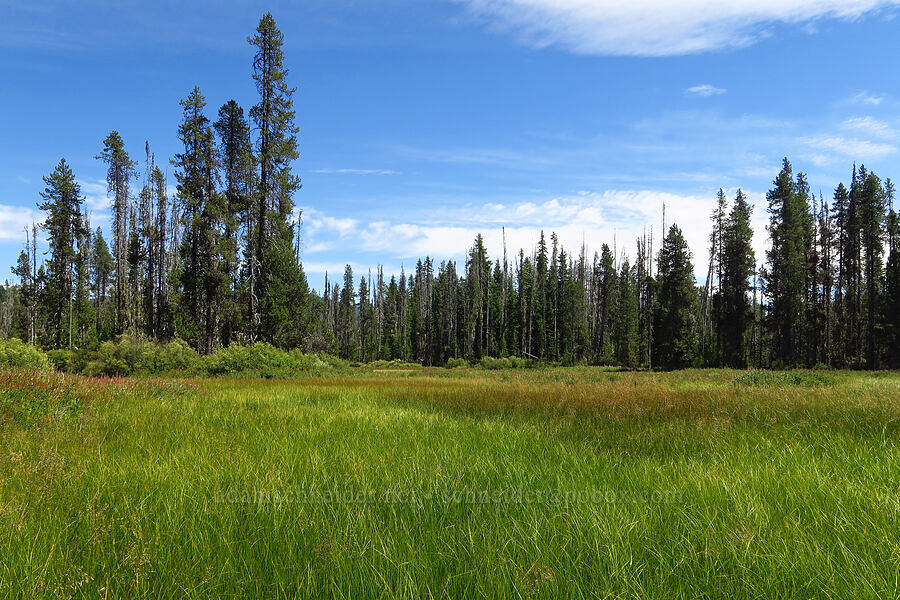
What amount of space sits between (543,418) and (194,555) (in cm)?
538

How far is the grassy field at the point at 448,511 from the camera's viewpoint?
6.72ft

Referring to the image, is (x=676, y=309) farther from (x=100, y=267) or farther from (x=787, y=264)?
(x=100, y=267)

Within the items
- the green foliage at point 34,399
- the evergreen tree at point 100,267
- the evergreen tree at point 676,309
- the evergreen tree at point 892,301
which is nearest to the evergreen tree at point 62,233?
the evergreen tree at point 100,267

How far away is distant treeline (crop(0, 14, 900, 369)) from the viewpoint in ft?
78.9

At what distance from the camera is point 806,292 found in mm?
38875

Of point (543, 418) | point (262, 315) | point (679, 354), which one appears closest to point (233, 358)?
point (262, 315)

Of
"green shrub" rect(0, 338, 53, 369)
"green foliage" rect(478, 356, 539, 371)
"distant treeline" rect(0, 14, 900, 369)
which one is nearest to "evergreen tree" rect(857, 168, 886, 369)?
"distant treeline" rect(0, 14, 900, 369)

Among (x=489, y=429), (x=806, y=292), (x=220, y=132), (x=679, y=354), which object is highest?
(x=220, y=132)

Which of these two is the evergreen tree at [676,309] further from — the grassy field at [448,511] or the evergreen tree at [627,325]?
the grassy field at [448,511]

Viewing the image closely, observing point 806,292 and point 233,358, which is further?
point 806,292

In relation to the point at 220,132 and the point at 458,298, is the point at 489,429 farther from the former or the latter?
the point at 458,298

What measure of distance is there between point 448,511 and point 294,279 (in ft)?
101

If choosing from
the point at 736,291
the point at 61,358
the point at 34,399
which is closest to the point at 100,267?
the point at 61,358

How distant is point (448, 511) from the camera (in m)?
2.88
